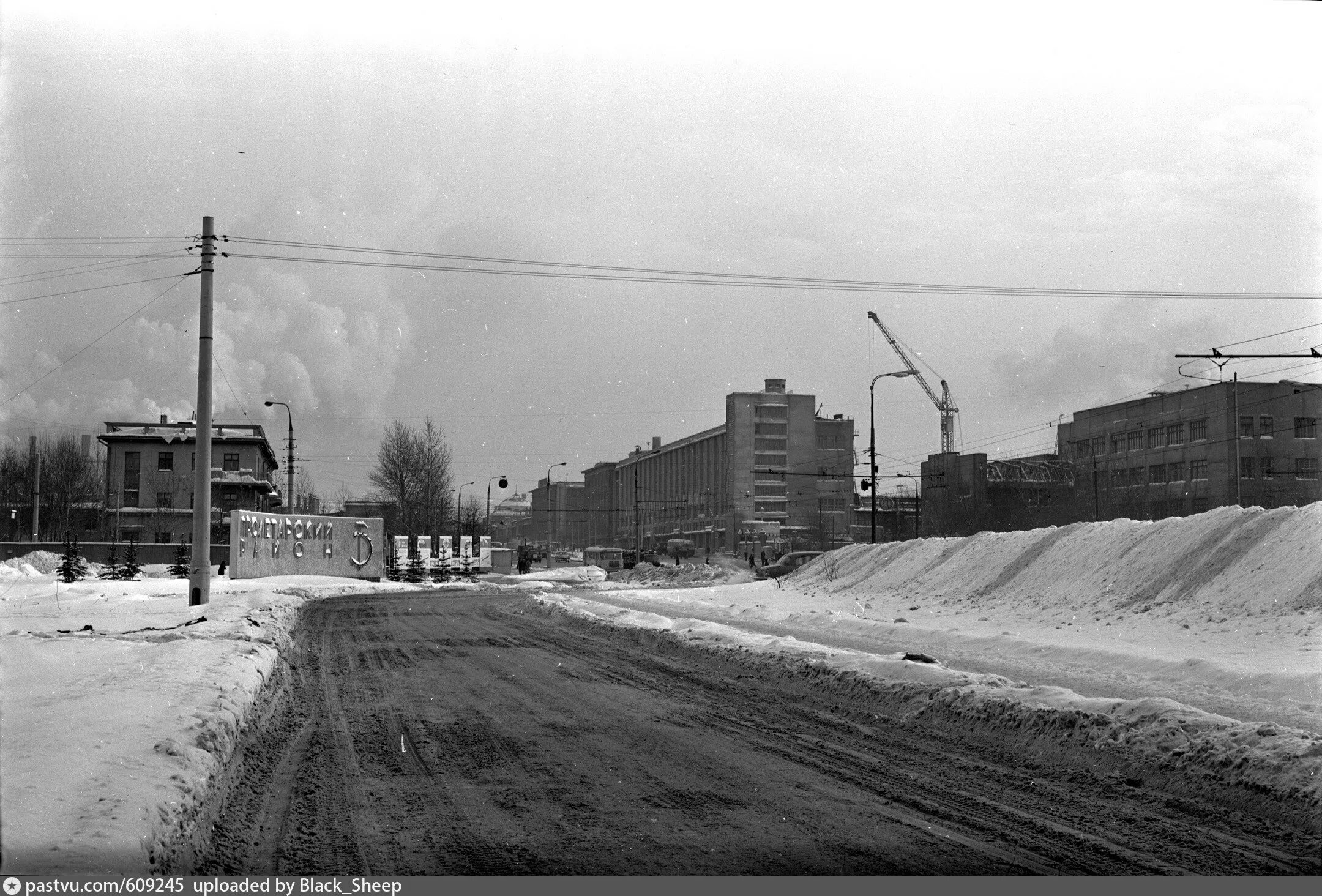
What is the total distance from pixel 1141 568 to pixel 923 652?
877 cm

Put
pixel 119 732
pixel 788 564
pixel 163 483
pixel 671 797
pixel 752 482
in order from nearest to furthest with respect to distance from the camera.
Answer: pixel 671 797 → pixel 119 732 → pixel 788 564 → pixel 163 483 → pixel 752 482

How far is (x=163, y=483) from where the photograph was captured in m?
86.0

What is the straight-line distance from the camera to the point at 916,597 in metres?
28.4

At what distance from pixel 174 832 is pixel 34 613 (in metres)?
21.7

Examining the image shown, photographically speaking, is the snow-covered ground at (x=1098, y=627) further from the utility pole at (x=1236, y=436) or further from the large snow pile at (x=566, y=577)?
the utility pole at (x=1236, y=436)

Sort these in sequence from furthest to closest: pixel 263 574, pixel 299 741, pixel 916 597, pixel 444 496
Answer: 1. pixel 444 496
2. pixel 263 574
3. pixel 916 597
4. pixel 299 741

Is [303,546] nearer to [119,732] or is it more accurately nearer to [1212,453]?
[119,732]

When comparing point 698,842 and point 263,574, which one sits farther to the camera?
point 263,574

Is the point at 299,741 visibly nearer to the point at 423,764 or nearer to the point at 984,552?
the point at 423,764

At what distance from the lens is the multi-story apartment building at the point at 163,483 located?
275 ft

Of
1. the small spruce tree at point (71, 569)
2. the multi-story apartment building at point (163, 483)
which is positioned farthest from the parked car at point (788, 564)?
the multi-story apartment building at point (163, 483)

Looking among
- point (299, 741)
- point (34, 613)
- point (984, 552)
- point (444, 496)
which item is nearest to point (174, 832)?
point (299, 741)

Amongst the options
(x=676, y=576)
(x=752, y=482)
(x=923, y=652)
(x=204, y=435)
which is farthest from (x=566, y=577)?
(x=752, y=482)

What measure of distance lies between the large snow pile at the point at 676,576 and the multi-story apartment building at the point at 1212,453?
88.5 ft
